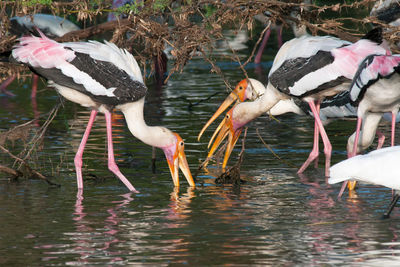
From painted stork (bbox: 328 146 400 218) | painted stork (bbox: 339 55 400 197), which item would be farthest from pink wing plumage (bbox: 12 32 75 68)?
painted stork (bbox: 328 146 400 218)

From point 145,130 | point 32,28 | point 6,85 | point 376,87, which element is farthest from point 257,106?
point 6,85

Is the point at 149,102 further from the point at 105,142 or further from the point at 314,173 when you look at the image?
the point at 314,173

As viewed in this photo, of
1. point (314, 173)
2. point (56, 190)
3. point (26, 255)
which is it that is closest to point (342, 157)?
point (314, 173)

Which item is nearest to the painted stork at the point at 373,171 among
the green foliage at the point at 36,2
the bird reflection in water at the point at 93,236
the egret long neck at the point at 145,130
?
the bird reflection in water at the point at 93,236

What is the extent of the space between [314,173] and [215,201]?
1.80 meters

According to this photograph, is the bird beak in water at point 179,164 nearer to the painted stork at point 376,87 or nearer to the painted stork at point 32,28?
the painted stork at point 376,87

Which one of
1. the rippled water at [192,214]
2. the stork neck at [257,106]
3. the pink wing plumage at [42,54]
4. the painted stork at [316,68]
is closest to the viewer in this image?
the rippled water at [192,214]

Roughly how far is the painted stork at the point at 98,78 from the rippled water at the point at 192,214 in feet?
1.36

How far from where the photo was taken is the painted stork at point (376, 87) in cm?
802

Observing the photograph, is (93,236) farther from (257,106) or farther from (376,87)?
(257,106)

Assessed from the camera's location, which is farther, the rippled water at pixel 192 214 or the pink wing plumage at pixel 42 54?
the pink wing plumage at pixel 42 54

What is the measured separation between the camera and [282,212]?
25.3 feet

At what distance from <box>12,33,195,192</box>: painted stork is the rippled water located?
16.4 inches

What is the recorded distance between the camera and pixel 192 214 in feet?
25.3
